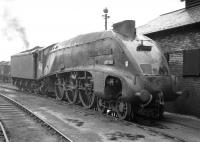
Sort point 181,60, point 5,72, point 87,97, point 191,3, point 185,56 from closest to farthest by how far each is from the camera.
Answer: point 185,56 < point 181,60 < point 87,97 < point 191,3 < point 5,72

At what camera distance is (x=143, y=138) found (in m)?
7.67

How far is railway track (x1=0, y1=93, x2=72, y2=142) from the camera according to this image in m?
7.62

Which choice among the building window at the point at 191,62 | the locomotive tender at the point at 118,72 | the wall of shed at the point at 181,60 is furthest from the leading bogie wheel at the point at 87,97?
the building window at the point at 191,62

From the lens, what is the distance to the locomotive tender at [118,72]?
9562 mm

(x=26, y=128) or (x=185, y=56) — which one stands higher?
(x=185, y=56)

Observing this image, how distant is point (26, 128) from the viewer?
8891mm

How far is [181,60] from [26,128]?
679cm

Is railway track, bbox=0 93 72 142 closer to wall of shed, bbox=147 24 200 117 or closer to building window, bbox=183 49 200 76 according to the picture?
wall of shed, bbox=147 24 200 117

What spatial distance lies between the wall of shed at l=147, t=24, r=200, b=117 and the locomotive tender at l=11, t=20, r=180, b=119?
1.63 m

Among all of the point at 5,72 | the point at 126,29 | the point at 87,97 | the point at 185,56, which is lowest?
the point at 87,97

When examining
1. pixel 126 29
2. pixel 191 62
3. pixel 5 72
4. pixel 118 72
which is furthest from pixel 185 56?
pixel 5 72

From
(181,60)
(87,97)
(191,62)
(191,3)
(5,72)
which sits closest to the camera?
(191,62)

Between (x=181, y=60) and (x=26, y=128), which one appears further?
(x=181, y=60)

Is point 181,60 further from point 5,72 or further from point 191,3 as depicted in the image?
point 5,72
